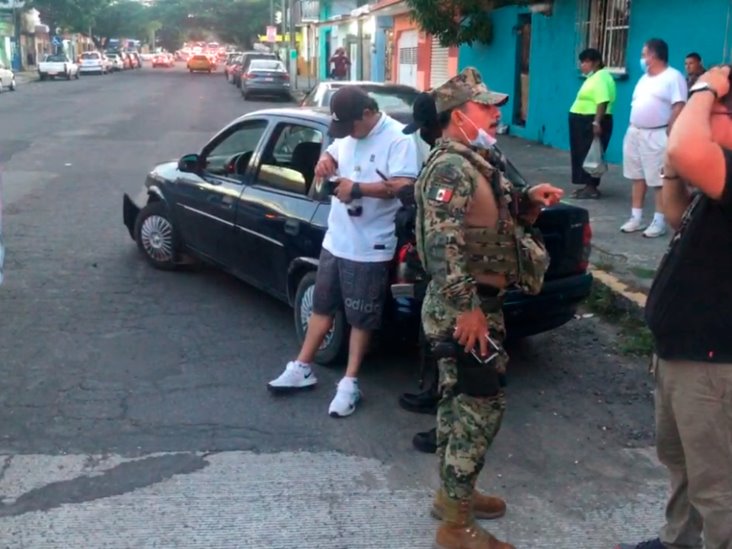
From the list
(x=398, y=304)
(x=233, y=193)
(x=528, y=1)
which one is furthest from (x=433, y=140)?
(x=528, y=1)

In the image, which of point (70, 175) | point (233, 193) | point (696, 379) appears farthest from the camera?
point (70, 175)

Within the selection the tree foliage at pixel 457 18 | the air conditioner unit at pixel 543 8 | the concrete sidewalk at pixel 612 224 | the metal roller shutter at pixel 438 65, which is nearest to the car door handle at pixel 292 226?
the concrete sidewalk at pixel 612 224

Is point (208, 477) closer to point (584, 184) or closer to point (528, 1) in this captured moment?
point (584, 184)

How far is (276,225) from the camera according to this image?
6.16 m

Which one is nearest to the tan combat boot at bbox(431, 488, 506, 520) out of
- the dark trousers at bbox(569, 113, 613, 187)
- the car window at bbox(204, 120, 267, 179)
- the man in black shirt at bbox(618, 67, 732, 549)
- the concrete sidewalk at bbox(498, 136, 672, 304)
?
the man in black shirt at bbox(618, 67, 732, 549)

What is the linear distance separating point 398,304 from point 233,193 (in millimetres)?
2010

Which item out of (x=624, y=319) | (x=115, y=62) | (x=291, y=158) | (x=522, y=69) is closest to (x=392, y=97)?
(x=291, y=158)

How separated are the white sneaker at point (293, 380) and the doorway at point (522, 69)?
569 inches

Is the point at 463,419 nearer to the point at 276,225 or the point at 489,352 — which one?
the point at 489,352

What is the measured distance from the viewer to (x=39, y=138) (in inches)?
754

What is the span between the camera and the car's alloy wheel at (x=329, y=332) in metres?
5.61

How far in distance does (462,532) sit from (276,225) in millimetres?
2928

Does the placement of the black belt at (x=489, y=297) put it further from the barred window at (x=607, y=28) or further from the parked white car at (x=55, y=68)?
the parked white car at (x=55, y=68)

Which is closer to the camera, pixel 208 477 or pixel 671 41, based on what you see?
pixel 208 477
